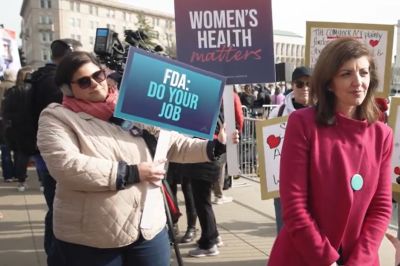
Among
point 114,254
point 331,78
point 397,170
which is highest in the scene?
point 331,78

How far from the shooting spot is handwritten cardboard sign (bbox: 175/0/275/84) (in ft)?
11.1

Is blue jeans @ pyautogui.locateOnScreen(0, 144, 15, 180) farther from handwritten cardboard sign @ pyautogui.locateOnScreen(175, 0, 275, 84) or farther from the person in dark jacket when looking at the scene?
handwritten cardboard sign @ pyautogui.locateOnScreen(175, 0, 275, 84)

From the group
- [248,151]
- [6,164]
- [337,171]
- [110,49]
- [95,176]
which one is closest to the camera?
[337,171]

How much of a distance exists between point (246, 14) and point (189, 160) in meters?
1.30

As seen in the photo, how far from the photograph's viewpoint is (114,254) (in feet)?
7.74

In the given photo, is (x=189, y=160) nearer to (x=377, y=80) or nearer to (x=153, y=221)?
(x=153, y=221)

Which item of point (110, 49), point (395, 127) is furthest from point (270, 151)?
point (110, 49)

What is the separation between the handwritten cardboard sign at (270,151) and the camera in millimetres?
3660

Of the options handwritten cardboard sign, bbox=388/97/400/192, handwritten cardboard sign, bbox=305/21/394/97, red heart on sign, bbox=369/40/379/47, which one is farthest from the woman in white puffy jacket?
red heart on sign, bbox=369/40/379/47

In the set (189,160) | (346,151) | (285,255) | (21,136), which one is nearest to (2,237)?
(21,136)

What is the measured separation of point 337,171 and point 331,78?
0.40 meters

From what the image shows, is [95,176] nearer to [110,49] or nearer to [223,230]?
[110,49]

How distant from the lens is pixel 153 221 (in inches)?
94.0

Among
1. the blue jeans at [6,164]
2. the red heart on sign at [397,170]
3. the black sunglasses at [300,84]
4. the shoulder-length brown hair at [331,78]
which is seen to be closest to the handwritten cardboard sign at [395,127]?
the red heart on sign at [397,170]
